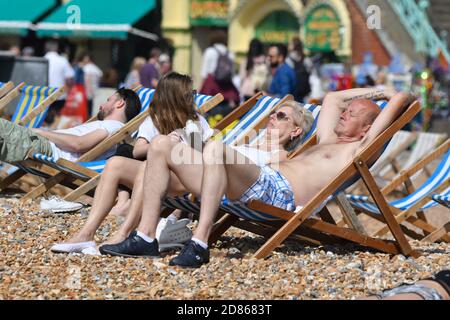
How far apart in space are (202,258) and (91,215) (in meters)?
0.78

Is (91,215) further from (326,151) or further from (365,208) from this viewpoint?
(365,208)

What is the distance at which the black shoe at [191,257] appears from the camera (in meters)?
5.24

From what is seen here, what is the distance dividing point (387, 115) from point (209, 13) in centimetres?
1999

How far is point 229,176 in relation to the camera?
5.43 metres

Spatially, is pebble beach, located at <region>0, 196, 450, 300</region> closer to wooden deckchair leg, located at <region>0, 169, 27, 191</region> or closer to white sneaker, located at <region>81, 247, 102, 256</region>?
white sneaker, located at <region>81, 247, 102, 256</region>

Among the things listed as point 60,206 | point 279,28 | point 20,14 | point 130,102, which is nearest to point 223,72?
point 130,102

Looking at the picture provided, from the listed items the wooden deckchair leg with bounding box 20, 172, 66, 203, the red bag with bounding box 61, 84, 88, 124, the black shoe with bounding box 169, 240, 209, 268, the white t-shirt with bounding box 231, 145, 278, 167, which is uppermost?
the white t-shirt with bounding box 231, 145, 278, 167

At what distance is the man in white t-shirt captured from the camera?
7.56 meters

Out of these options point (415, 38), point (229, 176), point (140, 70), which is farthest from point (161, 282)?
point (415, 38)

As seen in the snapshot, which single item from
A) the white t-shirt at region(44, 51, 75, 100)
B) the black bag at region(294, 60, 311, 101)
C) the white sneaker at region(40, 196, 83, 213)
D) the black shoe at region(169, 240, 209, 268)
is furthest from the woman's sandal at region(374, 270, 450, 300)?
the white t-shirt at region(44, 51, 75, 100)

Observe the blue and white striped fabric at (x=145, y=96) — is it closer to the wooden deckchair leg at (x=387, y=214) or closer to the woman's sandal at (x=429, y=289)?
the wooden deckchair leg at (x=387, y=214)

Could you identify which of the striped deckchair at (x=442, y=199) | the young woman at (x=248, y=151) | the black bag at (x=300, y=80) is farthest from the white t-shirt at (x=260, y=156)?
the black bag at (x=300, y=80)

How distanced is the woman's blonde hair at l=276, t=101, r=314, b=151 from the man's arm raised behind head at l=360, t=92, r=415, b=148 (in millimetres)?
667
